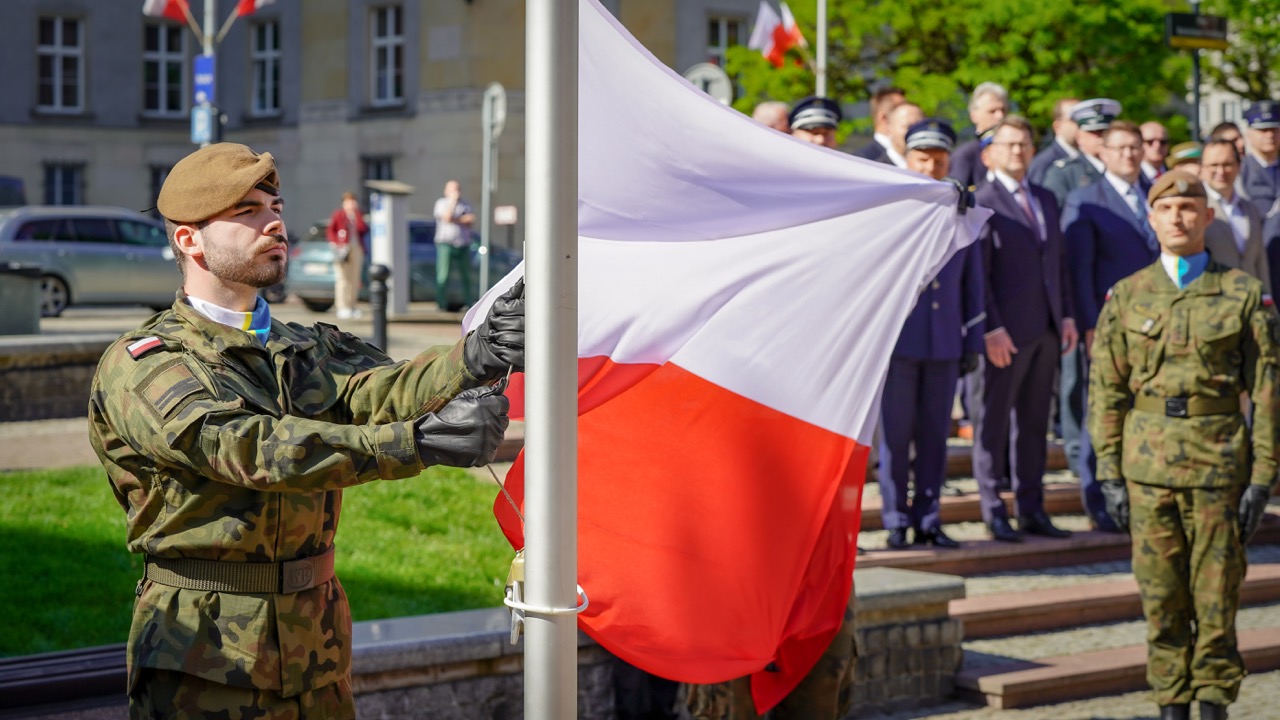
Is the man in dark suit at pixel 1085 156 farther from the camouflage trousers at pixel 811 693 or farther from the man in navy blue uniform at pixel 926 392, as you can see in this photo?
the camouflage trousers at pixel 811 693

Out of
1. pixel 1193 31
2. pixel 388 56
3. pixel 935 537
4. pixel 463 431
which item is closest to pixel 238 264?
pixel 463 431

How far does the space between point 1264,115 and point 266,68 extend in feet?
→ 121

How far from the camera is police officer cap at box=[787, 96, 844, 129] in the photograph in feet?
28.5

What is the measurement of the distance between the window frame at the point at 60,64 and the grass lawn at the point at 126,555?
3859 centimetres

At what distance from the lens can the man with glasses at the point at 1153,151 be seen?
11320mm

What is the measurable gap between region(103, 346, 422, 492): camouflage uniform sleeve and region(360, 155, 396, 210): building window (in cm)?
3924

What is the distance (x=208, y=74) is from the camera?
72.0 ft

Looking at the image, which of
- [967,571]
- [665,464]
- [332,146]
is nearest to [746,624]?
[665,464]

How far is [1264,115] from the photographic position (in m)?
12.2

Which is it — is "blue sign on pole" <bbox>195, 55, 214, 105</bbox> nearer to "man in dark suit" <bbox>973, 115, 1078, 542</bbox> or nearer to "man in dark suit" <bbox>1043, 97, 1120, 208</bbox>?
"man in dark suit" <bbox>1043, 97, 1120, 208</bbox>

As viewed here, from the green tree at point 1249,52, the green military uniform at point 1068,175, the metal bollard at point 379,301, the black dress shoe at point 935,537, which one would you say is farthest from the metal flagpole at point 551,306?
the green tree at point 1249,52

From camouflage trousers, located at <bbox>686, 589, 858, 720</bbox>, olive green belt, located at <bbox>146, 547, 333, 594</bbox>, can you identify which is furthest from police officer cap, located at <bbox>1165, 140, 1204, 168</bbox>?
olive green belt, located at <bbox>146, 547, 333, 594</bbox>

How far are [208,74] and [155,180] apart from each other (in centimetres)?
2636

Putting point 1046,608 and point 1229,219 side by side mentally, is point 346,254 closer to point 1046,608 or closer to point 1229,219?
point 1229,219
